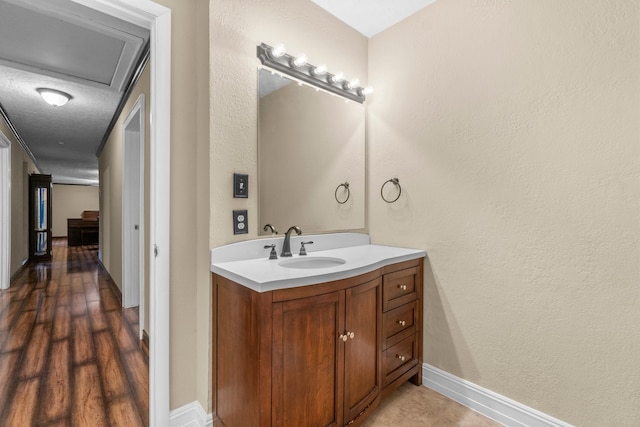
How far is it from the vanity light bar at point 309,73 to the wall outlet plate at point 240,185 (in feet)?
2.14

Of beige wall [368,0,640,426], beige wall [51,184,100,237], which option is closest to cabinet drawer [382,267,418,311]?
beige wall [368,0,640,426]

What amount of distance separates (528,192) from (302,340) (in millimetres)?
1305

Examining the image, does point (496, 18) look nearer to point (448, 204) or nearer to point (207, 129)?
point (448, 204)

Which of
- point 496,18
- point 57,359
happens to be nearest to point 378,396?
point 496,18

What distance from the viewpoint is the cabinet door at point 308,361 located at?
3.88ft

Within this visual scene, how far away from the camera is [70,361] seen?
7.14ft

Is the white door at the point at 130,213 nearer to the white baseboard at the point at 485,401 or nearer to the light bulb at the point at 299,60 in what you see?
the light bulb at the point at 299,60

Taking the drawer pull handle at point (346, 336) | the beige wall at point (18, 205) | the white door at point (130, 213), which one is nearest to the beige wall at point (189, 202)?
the drawer pull handle at point (346, 336)

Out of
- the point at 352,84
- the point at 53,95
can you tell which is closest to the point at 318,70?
the point at 352,84

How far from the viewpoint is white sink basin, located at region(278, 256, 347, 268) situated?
5.52 ft

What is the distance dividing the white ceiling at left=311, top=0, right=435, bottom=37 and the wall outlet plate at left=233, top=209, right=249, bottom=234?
4.72 ft

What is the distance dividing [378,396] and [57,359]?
2267 millimetres

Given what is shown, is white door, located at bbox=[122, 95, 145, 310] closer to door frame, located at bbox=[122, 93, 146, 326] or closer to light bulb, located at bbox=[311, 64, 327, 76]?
door frame, located at bbox=[122, 93, 146, 326]

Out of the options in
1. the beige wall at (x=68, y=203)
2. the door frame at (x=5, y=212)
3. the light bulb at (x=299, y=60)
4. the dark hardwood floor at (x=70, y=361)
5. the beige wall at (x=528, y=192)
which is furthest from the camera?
the beige wall at (x=68, y=203)
